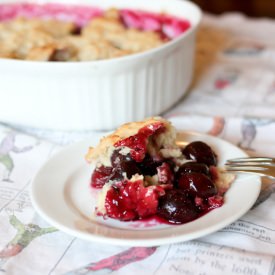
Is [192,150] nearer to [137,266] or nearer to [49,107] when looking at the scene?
[137,266]

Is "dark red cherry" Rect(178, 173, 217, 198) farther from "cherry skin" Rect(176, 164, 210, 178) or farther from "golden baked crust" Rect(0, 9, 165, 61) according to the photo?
"golden baked crust" Rect(0, 9, 165, 61)

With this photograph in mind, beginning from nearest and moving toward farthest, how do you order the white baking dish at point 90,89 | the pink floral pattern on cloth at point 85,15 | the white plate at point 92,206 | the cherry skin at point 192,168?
the white plate at point 92,206 < the cherry skin at point 192,168 < the white baking dish at point 90,89 < the pink floral pattern on cloth at point 85,15

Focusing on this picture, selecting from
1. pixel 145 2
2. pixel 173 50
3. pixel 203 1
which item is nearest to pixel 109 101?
pixel 173 50

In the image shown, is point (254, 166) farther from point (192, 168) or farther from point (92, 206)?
point (92, 206)

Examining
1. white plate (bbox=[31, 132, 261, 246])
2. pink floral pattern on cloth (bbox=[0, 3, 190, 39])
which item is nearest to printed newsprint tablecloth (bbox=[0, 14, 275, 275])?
white plate (bbox=[31, 132, 261, 246])

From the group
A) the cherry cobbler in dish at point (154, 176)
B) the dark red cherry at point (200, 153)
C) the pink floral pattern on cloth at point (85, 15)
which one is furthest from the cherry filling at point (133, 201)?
the pink floral pattern on cloth at point (85, 15)

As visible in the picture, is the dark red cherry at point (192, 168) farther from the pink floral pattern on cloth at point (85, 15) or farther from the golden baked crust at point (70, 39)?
the pink floral pattern on cloth at point (85, 15)

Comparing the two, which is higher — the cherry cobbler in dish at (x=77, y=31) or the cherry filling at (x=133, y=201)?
the cherry filling at (x=133, y=201)
